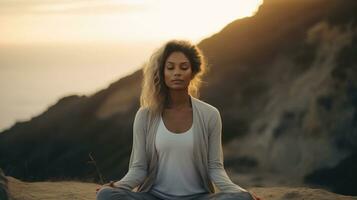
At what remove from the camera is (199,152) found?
6.19 meters

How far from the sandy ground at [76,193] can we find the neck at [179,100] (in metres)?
5.39


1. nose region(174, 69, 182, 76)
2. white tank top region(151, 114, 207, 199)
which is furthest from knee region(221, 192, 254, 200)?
nose region(174, 69, 182, 76)

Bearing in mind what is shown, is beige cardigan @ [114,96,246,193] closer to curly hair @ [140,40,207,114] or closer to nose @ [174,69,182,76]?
curly hair @ [140,40,207,114]

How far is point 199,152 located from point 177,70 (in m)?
0.61

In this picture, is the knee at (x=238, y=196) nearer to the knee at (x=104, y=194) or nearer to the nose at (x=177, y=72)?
the knee at (x=104, y=194)

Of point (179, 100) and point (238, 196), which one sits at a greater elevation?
A: point (179, 100)

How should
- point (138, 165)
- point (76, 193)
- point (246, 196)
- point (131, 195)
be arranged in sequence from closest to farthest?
point (246, 196) → point (131, 195) → point (138, 165) → point (76, 193)

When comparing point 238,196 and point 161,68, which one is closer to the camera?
point 238,196

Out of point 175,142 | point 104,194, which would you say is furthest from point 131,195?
point 175,142

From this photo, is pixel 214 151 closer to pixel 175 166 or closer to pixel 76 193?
pixel 175 166

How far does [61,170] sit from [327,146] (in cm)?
804

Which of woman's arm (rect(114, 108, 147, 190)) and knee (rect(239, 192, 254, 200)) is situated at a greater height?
woman's arm (rect(114, 108, 147, 190))

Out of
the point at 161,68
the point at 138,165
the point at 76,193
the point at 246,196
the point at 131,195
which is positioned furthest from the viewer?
the point at 76,193

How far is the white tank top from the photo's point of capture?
6.17 m
